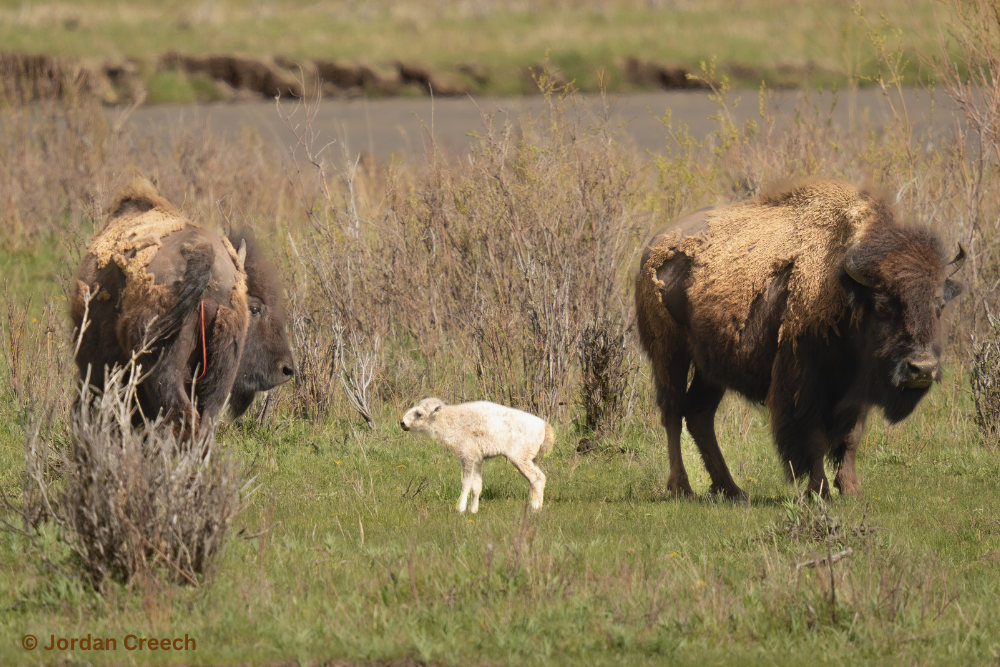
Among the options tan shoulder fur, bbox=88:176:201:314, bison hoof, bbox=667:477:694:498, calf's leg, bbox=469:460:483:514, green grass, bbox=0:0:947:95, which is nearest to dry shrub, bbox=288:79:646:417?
bison hoof, bbox=667:477:694:498

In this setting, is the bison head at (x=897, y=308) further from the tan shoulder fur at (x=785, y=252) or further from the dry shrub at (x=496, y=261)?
the dry shrub at (x=496, y=261)

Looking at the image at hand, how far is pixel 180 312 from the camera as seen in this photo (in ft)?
23.5

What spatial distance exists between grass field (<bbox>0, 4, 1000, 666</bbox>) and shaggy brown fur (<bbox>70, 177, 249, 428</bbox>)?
63cm

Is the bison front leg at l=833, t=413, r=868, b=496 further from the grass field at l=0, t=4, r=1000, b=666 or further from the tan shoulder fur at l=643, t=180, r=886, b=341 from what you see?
the tan shoulder fur at l=643, t=180, r=886, b=341

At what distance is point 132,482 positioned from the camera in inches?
233

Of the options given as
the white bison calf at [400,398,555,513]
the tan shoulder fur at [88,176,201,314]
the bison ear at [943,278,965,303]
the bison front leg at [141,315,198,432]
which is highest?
the bison ear at [943,278,965,303]

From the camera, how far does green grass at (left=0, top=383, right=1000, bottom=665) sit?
18.0 feet

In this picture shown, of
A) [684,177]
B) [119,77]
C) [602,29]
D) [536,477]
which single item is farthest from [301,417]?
[602,29]

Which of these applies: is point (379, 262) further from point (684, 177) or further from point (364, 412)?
point (684, 177)

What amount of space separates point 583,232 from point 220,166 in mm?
8780

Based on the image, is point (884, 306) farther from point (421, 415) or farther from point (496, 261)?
point (496, 261)

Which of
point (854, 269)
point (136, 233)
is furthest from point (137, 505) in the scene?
point (854, 269)

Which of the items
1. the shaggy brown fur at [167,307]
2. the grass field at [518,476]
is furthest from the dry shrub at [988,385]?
the shaggy brown fur at [167,307]

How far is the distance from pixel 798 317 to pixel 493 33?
3809 centimetres
